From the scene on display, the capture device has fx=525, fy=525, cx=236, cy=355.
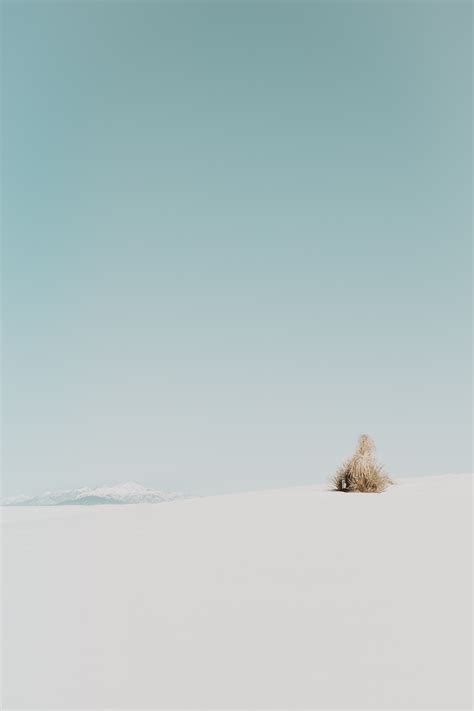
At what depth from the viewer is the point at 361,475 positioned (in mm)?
8688

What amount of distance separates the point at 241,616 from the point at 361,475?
19.6 feet

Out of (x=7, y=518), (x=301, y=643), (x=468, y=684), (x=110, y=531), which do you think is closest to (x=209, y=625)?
(x=301, y=643)

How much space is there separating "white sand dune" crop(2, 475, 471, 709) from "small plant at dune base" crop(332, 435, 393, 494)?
293 cm

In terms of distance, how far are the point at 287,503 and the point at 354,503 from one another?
0.93m

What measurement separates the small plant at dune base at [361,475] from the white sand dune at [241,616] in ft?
9.60

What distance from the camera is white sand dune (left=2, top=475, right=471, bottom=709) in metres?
2.39

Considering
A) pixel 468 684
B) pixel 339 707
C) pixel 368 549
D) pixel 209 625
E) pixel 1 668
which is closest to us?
pixel 339 707

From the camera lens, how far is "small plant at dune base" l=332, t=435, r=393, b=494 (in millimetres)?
8625

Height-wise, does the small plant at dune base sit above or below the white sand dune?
above

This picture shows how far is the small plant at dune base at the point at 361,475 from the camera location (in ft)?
28.3

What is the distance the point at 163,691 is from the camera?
2.36 m

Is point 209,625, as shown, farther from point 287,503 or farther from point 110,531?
point 287,503

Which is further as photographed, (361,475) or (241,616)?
(361,475)

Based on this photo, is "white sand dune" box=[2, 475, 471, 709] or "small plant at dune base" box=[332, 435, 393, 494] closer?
"white sand dune" box=[2, 475, 471, 709]
